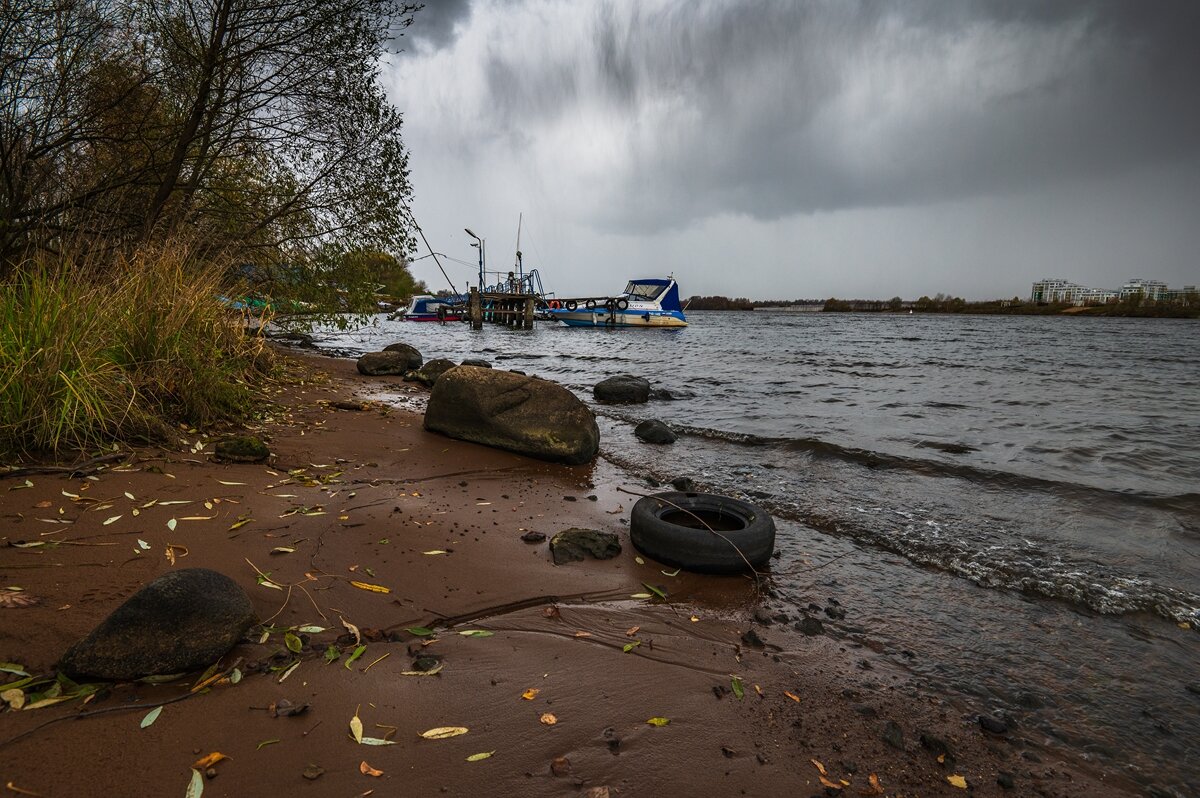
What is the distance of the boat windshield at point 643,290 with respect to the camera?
2024 inches

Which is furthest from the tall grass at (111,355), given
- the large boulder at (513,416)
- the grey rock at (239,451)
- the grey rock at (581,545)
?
the grey rock at (581,545)

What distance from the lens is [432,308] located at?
197ft

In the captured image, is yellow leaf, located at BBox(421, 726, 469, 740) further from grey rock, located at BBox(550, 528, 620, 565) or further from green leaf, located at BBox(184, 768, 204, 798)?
grey rock, located at BBox(550, 528, 620, 565)

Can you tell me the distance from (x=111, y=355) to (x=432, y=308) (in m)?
57.4

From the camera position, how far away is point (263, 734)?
80.5 inches

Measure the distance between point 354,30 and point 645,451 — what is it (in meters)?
8.98

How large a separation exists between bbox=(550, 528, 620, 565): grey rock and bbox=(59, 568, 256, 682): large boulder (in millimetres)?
2101

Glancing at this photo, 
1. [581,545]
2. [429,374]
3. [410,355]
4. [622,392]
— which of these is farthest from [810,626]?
[410,355]

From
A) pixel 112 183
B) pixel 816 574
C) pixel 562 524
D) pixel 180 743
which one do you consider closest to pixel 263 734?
pixel 180 743

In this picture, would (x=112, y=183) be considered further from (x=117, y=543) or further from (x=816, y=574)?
(x=816, y=574)

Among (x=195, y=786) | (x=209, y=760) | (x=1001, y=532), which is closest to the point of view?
(x=195, y=786)

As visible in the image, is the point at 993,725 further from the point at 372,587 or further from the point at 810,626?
the point at 372,587

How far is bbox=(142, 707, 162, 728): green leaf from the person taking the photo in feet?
6.56

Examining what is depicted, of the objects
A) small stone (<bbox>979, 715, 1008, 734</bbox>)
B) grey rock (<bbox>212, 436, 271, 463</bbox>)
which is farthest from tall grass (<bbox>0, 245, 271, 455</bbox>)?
small stone (<bbox>979, 715, 1008, 734</bbox>)
